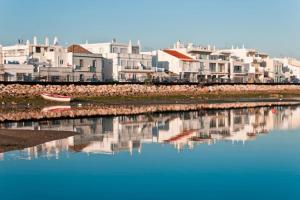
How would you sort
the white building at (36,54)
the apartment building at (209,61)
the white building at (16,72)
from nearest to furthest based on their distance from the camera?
the white building at (16,72)
the white building at (36,54)
the apartment building at (209,61)

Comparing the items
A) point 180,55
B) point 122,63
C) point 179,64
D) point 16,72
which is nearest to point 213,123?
point 16,72

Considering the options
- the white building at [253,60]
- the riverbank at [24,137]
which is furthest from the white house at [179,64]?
the riverbank at [24,137]

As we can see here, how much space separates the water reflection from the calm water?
0.05 metres

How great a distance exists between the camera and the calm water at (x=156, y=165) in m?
15.2

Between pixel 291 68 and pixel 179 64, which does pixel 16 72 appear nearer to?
pixel 179 64

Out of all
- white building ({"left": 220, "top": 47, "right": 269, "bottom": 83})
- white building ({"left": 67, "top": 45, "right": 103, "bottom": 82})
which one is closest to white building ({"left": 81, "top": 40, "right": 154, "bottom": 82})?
white building ({"left": 67, "top": 45, "right": 103, "bottom": 82})

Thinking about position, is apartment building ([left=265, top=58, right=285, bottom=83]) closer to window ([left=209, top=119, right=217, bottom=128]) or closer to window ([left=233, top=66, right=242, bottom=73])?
window ([left=233, top=66, right=242, bottom=73])

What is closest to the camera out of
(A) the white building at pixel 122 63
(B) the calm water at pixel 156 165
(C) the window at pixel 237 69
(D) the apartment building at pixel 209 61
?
(B) the calm water at pixel 156 165

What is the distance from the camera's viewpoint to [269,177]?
1739 centimetres

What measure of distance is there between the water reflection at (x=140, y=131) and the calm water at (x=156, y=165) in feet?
0.17

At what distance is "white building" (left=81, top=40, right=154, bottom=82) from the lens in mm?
89250

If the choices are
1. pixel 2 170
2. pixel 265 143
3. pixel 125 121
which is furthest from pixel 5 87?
pixel 2 170

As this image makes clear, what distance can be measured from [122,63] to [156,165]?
70.9 m

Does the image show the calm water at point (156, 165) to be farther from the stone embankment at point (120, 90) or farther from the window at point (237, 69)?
the window at point (237, 69)
